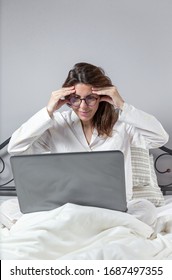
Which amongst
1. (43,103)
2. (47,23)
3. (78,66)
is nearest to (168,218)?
(78,66)

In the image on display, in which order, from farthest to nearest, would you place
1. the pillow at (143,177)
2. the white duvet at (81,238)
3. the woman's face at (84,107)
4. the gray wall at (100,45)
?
1. the gray wall at (100,45)
2. the pillow at (143,177)
3. the woman's face at (84,107)
4. the white duvet at (81,238)

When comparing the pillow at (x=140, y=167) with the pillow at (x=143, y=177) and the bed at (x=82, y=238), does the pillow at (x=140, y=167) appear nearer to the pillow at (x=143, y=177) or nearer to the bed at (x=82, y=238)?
the pillow at (x=143, y=177)

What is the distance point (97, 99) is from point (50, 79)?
21.7 inches

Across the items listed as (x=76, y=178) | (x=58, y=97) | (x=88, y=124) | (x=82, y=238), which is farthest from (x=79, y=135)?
(x=82, y=238)

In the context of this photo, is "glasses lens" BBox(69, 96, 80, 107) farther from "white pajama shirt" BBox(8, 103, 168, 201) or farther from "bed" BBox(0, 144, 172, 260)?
"bed" BBox(0, 144, 172, 260)

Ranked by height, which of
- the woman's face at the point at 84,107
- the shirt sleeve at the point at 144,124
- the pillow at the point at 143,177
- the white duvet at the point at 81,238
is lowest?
the pillow at the point at 143,177

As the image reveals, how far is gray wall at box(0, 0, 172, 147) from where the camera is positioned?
221 cm

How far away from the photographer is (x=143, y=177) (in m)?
1.98

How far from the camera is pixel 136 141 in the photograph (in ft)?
5.98

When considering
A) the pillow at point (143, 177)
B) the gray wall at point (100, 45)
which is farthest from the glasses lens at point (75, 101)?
the gray wall at point (100, 45)

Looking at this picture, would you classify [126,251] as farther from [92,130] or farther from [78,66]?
[78,66]

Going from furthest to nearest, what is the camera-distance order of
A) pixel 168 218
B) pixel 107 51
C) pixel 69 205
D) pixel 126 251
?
pixel 107 51 → pixel 168 218 → pixel 69 205 → pixel 126 251

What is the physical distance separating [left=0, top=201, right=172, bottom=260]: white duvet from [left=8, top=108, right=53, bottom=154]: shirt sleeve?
0.52 m

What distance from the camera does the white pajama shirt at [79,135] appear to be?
173 cm
